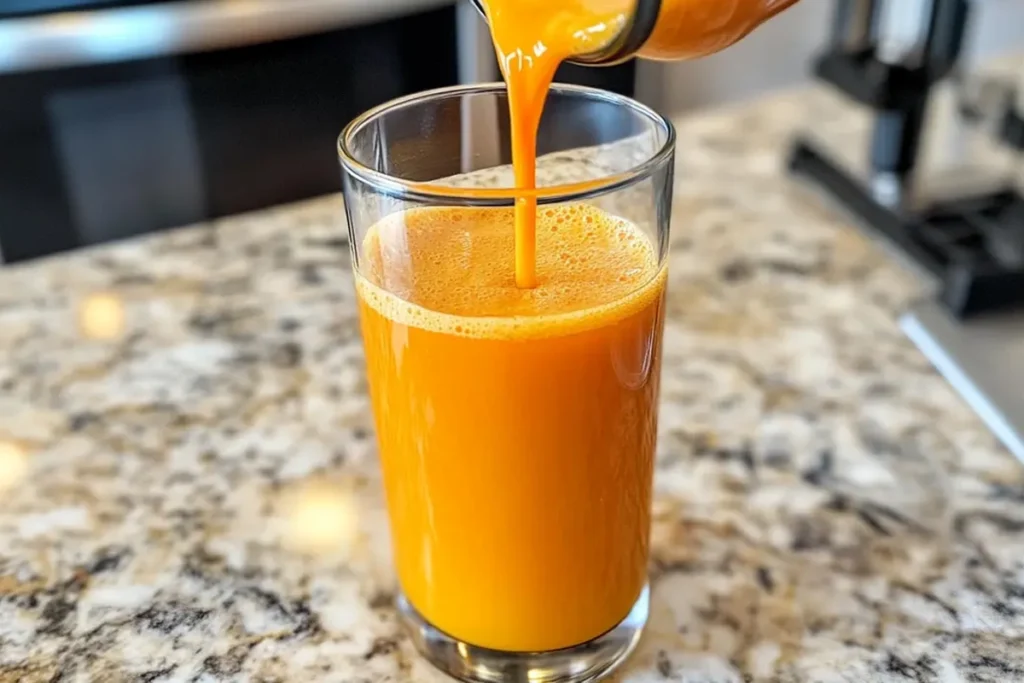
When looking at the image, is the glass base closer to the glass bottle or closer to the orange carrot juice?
the orange carrot juice

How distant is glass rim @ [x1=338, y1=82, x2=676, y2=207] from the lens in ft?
1.26

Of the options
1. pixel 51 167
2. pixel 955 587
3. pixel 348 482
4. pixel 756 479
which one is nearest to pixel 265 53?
pixel 51 167

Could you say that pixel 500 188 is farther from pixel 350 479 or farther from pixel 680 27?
pixel 350 479

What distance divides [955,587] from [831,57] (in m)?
0.60

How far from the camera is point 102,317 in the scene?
0.80 meters

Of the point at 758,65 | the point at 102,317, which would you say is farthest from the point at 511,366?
the point at 758,65

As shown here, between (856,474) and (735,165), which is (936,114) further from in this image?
(856,474)

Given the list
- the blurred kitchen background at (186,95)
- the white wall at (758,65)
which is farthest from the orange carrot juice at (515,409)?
the white wall at (758,65)

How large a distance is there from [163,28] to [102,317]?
0.42m

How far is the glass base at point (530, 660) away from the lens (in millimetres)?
498

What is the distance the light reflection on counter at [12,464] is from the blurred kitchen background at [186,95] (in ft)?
1.79


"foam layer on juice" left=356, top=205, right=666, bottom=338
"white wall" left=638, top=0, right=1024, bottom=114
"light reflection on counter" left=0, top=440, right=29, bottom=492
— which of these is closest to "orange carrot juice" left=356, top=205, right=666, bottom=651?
"foam layer on juice" left=356, top=205, right=666, bottom=338

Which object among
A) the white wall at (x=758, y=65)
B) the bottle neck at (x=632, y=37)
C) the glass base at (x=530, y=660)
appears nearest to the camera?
the bottle neck at (x=632, y=37)

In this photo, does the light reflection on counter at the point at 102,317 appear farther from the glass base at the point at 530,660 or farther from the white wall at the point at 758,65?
the white wall at the point at 758,65
